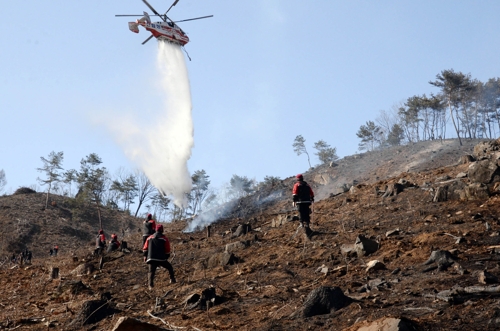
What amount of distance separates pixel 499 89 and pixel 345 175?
3169cm

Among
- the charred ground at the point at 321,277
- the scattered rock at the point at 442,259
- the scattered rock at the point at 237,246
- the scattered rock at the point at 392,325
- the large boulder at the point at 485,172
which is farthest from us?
the large boulder at the point at 485,172

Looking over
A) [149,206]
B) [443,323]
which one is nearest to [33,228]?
[149,206]

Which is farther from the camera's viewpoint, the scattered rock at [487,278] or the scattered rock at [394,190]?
the scattered rock at [394,190]

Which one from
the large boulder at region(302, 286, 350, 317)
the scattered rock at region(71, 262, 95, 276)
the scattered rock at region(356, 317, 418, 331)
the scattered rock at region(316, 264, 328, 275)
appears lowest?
the scattered rock at region(356, 317, 418, 331)

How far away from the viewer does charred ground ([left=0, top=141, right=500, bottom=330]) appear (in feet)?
23.3

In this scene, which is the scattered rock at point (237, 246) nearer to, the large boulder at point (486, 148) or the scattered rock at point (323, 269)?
the scattered rock at point (323, 269)

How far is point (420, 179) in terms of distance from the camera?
23.9 meters

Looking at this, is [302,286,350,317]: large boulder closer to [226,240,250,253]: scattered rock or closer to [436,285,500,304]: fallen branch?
[436,285,500,304]: fallen branch

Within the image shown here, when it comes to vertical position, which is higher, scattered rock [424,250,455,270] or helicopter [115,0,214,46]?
helicopter [115,0,214,46]

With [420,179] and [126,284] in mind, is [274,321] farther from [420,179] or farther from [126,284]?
[420,179]

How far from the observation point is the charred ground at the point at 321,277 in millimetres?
7102

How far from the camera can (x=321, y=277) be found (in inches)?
393

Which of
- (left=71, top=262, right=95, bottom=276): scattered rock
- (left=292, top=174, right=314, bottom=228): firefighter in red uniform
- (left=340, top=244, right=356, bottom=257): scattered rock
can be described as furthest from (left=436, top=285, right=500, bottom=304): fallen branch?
(left=71, top=262, right=95, bottom=276): scattered rock

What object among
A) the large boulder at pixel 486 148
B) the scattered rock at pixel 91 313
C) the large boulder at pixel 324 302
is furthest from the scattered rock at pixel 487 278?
the large boulder at pixel 486 148
